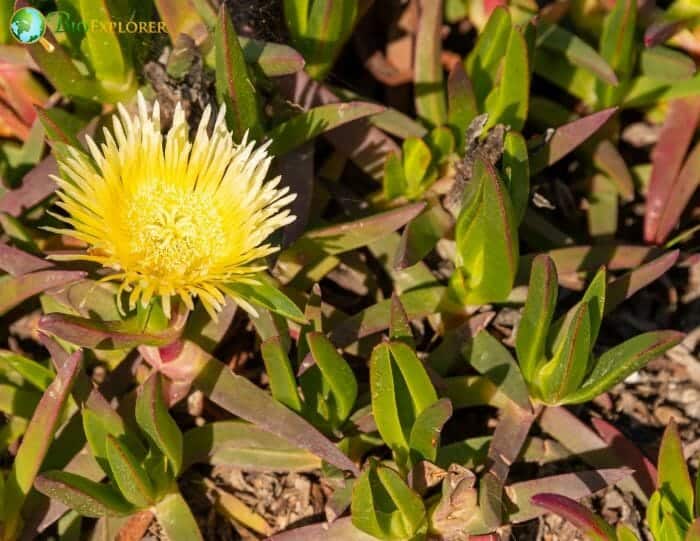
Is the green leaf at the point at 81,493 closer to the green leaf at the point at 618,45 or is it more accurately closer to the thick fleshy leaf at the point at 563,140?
the thick fleshy leaf at the point at 563,140

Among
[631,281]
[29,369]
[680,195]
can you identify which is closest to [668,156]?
[680,195]

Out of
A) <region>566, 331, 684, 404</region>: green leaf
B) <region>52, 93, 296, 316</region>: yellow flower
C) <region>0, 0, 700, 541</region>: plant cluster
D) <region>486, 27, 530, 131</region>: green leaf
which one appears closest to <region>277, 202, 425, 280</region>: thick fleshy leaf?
<region>0, 0, 700, 541</region>: plant cluster

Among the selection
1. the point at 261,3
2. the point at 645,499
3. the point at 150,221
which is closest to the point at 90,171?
the point at 150,221

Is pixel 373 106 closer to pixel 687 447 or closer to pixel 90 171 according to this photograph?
pixel 90 171

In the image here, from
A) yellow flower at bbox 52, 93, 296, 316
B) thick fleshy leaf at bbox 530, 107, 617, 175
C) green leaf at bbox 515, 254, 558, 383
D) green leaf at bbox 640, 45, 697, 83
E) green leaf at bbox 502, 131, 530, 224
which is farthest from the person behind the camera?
green leaf at bbox 640, 45, 697, 83

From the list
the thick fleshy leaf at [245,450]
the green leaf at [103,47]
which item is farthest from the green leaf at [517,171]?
the green leaf at [103,47]

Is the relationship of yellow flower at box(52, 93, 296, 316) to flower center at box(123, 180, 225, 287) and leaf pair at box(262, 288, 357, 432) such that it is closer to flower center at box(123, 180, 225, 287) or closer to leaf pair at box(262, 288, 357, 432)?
flower center at box(123, 180, 225, 287)
